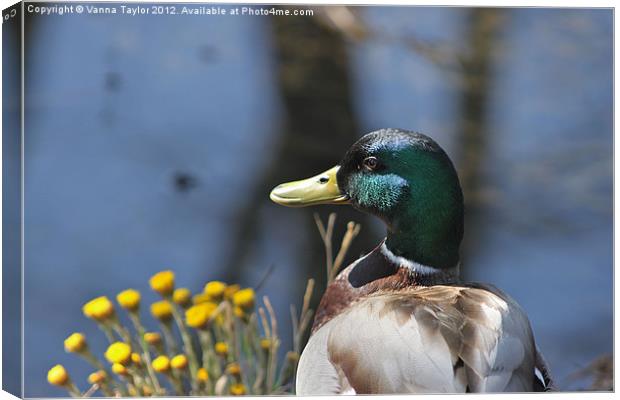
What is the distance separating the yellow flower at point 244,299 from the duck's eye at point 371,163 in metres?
0.62

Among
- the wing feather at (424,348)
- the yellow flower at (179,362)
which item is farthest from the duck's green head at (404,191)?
the yellow flower at (179,362)

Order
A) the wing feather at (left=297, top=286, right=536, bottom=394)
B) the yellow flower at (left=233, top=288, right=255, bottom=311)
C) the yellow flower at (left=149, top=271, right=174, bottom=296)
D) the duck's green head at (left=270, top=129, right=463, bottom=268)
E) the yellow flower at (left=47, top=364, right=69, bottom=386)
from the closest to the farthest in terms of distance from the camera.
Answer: the wing feather at (left=297, top=286, right=536, bottom=394) → the duck's green head at (left=270, top=129, right=463, bottom=268) → the yellow flower at (left=47, top=364, right=69, bottom=386) → the yellow flower at (left=149, top=271, right=174, bottom=296) → the yellow flower at (left=233, top=288, right=255, bottom=311)

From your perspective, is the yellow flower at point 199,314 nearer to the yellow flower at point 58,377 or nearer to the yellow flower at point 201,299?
the yellow flower at point 201,299

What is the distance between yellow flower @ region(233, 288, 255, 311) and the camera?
12.3 feet

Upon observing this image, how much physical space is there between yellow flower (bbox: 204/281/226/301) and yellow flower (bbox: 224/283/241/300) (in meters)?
0.01

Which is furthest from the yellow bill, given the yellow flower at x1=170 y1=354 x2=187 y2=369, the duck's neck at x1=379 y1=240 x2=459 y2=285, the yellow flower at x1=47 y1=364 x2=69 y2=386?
the yellow flower at x1=47 y1=364 x2=69 y2=386

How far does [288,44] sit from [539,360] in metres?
1.31

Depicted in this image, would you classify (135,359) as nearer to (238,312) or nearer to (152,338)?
(152,338)

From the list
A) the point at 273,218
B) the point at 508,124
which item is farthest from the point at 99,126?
the point at 508,124

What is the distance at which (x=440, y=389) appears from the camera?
10.5 ft

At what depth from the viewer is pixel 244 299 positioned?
12.3ft

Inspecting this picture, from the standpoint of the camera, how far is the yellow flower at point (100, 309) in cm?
355

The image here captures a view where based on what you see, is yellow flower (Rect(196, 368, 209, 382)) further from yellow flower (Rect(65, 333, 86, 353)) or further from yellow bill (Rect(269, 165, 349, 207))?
yellow bill (Rect(269, 165, 349, 207))

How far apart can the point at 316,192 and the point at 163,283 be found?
556 mm
